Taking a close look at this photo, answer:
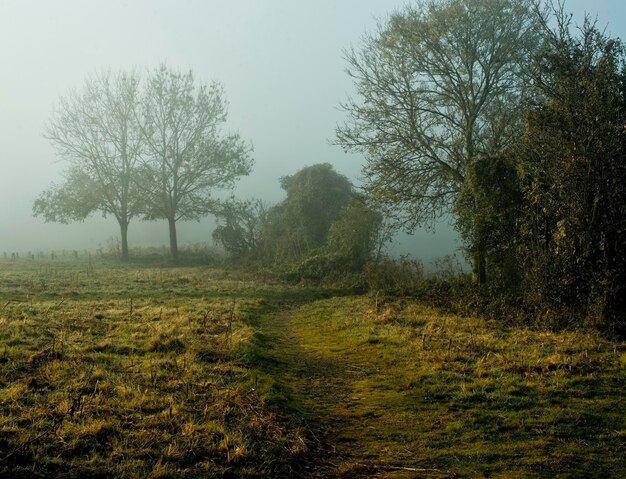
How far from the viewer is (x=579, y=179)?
10.7m

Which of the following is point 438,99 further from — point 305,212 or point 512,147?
point 305,212

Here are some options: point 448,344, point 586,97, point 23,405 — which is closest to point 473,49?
point 586,97

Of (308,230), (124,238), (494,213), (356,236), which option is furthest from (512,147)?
(124,238)

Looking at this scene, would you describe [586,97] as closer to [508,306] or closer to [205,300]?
[508,306]

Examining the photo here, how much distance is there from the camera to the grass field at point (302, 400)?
482cm

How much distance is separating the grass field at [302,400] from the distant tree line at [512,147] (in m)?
1.89

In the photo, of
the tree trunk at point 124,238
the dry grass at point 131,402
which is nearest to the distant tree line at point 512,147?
the dry grass at point 131,402

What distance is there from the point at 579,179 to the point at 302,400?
7657mm

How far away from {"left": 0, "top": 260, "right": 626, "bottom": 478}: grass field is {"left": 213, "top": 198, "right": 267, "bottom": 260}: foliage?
20.8 meters

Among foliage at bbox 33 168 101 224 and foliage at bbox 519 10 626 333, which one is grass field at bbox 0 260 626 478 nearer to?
foliage at bbox 519 10 626 333

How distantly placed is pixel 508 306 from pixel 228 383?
8517 millimetres

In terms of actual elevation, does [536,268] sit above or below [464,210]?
below

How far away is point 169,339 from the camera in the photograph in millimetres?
9203

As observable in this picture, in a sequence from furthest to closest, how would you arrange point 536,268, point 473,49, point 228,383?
point 473,49
point 536,268
point 228,383
